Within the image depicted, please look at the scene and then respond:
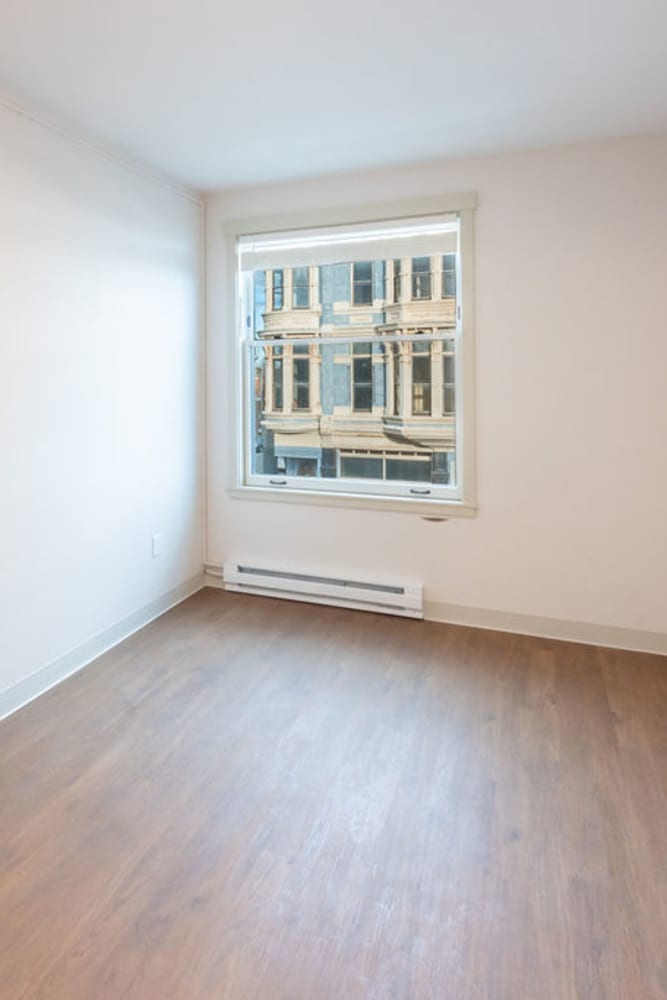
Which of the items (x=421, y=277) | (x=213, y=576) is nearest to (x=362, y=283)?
(x=421, y=277)

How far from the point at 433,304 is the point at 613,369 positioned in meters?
1.05

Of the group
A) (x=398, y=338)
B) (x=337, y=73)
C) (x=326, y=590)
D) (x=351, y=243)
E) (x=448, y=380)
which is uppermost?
(x=337, y=73)

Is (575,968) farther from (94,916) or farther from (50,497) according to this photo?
(50,497)

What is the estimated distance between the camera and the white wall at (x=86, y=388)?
2.41 metres

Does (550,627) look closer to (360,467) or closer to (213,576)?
(360,467)

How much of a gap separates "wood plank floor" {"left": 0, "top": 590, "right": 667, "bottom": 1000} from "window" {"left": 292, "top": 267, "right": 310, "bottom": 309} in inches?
85.7

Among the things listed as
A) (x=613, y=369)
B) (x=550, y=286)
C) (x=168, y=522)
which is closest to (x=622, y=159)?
(x=550, y=286)

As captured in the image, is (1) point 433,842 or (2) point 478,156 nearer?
(1) point 433,842

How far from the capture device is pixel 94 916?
1468 millimetres

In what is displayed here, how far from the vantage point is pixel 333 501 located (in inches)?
140

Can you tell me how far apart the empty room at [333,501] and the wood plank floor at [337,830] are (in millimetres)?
12

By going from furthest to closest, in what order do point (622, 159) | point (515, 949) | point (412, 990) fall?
point (622, 159) → point (515, 949) → point (412, 990)

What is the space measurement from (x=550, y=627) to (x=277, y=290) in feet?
8.65

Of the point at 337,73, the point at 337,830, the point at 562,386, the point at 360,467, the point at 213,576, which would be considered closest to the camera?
the point at 337,830
